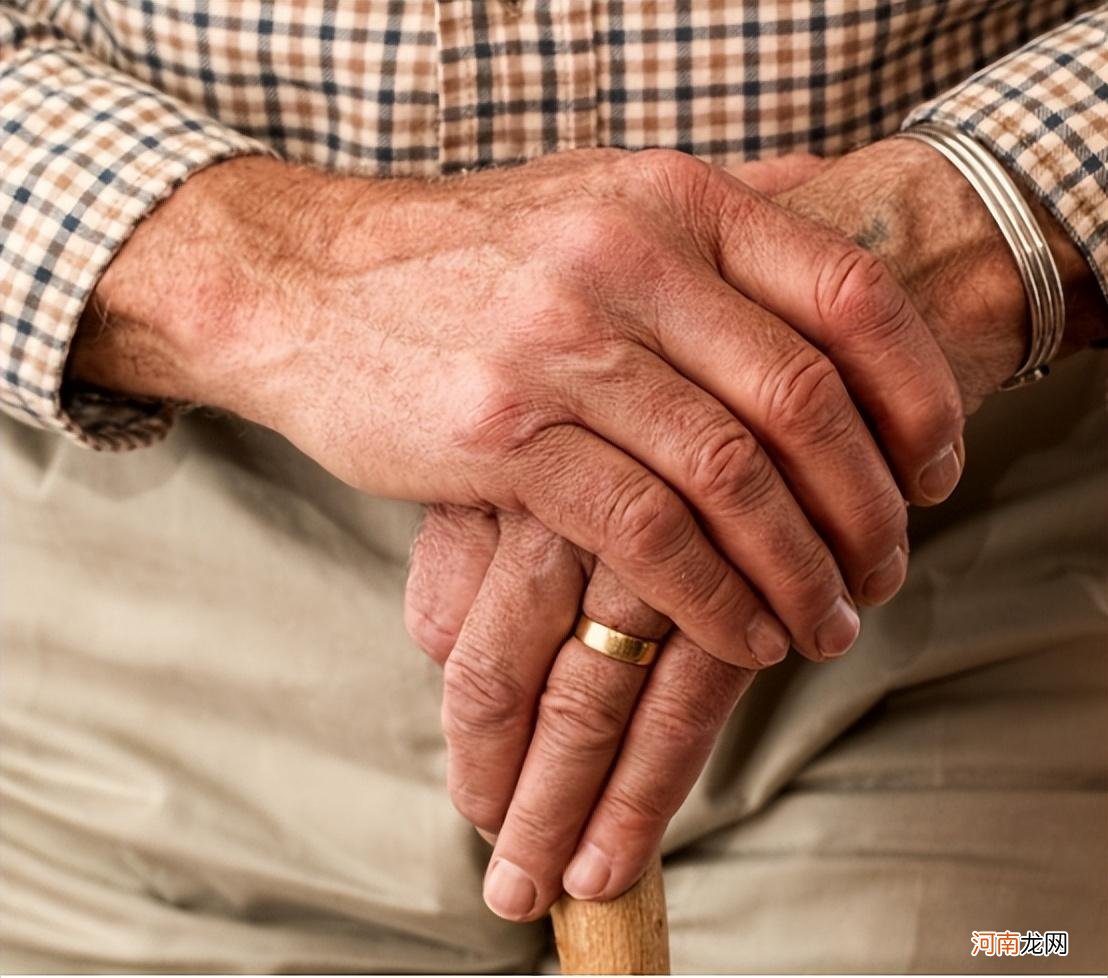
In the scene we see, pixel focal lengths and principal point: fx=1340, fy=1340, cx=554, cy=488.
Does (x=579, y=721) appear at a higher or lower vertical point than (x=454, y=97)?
lower

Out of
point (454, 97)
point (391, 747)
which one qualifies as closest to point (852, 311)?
point (454, 97)

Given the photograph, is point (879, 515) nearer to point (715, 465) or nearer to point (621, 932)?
point (715, 465)

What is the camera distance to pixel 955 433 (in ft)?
2.70

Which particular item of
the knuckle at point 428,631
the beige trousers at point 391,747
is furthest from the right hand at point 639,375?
the beige trousers at point 391,747

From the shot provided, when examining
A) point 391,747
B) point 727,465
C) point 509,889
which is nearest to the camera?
point 727,465

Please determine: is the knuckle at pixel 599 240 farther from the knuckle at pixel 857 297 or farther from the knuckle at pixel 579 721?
the knuckle at pixel 579 721

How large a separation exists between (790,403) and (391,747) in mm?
474

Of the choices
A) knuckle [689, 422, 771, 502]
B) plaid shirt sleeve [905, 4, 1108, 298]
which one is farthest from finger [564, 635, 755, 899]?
plaid shirt sleeve [905, 4, 1108, 298]

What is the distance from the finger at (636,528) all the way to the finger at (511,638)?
0.04m

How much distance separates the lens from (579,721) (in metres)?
0.82

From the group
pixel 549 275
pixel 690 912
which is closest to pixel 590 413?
pixel 549 275

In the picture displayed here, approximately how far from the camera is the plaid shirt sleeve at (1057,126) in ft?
2.89

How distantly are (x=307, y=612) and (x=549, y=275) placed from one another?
16.0 inches

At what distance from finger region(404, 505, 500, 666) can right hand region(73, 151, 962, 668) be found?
0.11 ft
